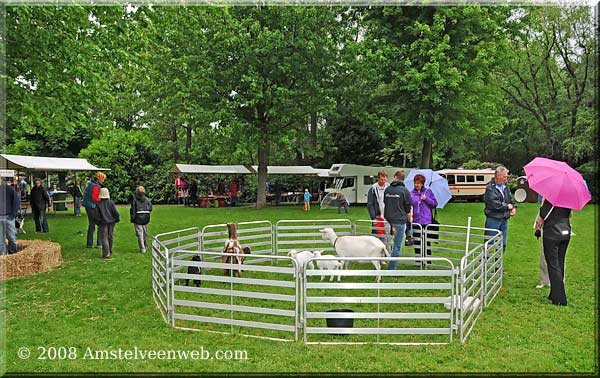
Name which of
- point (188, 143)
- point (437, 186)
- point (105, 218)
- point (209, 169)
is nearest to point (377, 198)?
point (437, 186)

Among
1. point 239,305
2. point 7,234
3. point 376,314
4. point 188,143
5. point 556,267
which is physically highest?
point 188,143

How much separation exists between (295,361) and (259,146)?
68.7 ft

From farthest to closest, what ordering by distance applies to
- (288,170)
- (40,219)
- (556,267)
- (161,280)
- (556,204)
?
(288,170) < (40,219) < (161,280) < (556,267) < (556,204)

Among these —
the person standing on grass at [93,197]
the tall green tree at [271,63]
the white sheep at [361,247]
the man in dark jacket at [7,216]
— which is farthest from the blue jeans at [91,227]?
the tall green tree at [271,63]

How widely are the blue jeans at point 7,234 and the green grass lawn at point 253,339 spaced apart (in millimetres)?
1301

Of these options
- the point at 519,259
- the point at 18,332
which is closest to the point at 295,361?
the point at 18,332

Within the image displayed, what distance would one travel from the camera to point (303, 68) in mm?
24281

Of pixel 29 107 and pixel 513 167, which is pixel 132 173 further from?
pixel 513 167

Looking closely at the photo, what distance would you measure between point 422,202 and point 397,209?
1182 millimetres

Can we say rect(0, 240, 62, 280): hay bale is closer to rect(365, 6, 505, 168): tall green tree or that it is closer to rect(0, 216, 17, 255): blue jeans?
rect(0, 216, 17, 255): blue jeans

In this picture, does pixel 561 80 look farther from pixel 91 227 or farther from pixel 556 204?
pixel 91 227

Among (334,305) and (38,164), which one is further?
(38,164)

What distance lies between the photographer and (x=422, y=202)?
33.0 ft

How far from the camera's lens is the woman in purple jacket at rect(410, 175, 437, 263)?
991 cm
